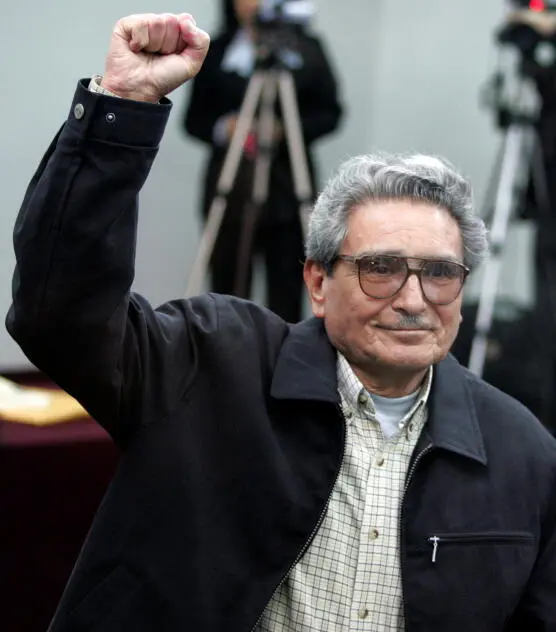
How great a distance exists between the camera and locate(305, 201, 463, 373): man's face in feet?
4.51

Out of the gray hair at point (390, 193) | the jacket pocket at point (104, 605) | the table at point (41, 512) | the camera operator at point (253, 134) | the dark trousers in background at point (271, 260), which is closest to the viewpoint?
the jacket pocket at point (104, 605)

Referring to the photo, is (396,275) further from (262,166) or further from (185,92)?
(185,92)

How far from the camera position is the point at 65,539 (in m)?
2.07

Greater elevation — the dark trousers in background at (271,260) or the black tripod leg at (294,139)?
the black tripod leg at (294,139)

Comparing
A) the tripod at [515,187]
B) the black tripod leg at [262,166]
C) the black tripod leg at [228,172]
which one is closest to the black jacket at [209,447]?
the tripod at [515,187]

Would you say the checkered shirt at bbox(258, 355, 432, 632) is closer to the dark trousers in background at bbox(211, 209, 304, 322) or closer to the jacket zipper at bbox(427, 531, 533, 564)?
the jacket zipper at bbox(427, 531, 533, 564)

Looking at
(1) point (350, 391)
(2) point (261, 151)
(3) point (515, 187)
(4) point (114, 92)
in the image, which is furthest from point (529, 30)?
(4) point (114, 92)

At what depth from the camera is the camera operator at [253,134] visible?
135 inches

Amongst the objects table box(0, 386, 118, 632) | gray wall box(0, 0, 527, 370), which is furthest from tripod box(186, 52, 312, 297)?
table box(0, 386, 118, 632)

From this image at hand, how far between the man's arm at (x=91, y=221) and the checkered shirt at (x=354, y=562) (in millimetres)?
378

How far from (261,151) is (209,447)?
2.17 meters

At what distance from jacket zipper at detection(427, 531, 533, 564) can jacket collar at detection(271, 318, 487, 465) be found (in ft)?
0.32

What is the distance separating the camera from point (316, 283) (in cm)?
149

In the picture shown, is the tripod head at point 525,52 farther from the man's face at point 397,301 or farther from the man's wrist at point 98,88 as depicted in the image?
the man's wrist at point 98,88
